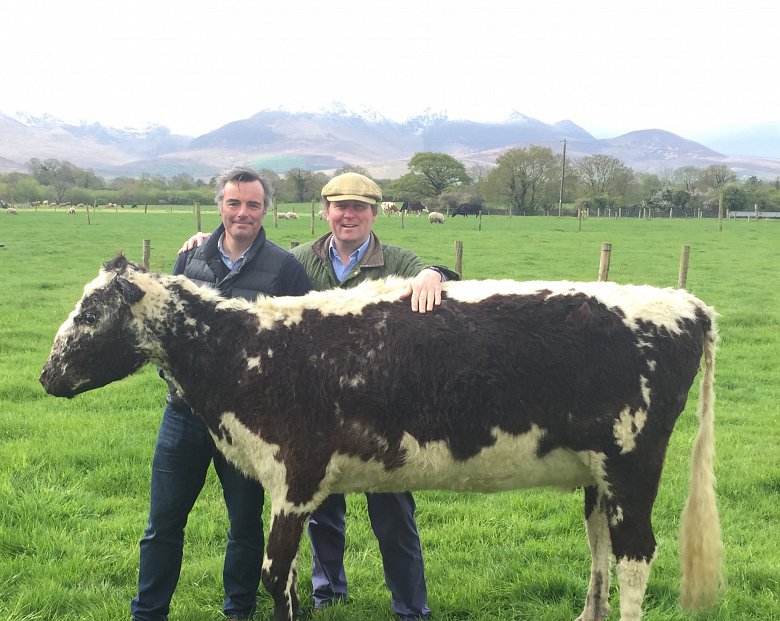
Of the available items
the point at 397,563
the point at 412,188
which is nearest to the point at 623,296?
the point at 397,563

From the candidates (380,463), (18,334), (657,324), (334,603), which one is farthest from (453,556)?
(18,334)

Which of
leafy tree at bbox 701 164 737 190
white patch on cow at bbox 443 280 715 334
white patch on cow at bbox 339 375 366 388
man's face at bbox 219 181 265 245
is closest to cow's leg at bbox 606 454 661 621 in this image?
white patch on cow at bbox 443 280 715 334

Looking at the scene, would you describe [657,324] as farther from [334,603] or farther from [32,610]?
[32,610]

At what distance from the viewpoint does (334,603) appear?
14.6 ft

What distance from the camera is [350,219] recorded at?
14.1 feet

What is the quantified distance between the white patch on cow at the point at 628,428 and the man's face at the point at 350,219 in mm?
2018

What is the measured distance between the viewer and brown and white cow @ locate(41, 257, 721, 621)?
3.57 m

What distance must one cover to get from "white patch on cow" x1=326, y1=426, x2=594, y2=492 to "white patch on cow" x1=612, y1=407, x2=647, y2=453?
27cm

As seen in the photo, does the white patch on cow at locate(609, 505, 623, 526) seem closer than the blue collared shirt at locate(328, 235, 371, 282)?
Yes

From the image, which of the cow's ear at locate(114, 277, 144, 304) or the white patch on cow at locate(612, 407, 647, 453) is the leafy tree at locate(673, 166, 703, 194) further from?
the cow's ear at locate(114, 277, 144, 304)

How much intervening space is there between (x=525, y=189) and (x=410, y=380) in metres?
88.5

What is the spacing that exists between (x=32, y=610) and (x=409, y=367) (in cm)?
303

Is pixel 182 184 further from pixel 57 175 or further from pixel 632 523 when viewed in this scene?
pixel 632 523

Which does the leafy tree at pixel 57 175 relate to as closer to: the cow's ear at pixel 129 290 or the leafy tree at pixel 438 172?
the leafy tree at pixel 438 172
